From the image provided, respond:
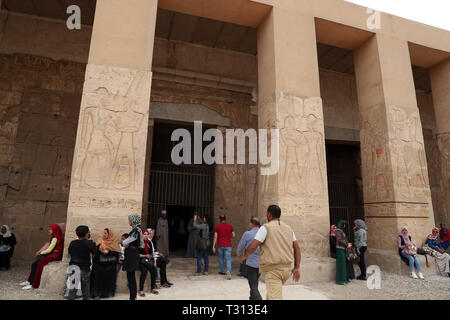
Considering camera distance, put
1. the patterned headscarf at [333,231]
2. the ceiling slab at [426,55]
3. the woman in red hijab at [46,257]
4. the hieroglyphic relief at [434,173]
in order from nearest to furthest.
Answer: the woman in red hijab at [46,257]
the patterned headscarf at [333,231]
the ceiling slab at [426,55]
the hieroglyphic relief at [434,173]

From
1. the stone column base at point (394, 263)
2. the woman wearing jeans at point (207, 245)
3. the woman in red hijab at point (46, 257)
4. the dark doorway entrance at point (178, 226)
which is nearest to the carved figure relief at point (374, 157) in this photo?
the stone column base at point (394, 263)

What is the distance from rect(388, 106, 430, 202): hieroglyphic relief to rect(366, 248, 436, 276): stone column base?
1.35 meters

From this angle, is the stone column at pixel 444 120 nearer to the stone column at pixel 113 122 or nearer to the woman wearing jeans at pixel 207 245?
the woman wearing jeans at pixel 207 245

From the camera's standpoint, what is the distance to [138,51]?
5.36 meters

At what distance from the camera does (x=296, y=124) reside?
19.7ft

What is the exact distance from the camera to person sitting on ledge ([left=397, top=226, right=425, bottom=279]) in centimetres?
588

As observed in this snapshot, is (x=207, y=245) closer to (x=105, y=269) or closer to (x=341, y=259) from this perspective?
(x=105, y=269)

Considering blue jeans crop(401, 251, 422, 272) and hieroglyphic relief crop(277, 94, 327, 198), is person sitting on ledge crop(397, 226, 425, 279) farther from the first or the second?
hieroglyphic relief crop(277, 94, 327, 198)

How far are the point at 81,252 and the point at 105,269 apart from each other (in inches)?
20.4

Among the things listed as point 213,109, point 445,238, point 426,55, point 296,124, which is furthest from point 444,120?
point 213,109

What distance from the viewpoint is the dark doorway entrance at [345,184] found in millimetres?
11047

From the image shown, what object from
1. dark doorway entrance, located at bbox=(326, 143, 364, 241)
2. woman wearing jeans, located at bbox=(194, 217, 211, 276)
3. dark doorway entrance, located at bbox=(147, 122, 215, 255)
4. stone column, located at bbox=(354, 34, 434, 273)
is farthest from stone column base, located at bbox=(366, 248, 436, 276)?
dark doorway entrance, located at bbox=(147, 122, 215, 255)

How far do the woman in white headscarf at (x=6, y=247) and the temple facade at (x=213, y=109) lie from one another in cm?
100
